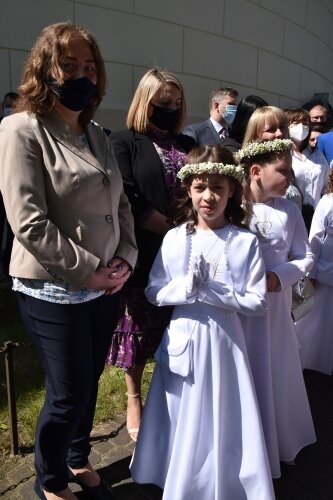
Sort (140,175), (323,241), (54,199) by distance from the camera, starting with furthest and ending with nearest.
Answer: (323,241), (140,175), (54,199)

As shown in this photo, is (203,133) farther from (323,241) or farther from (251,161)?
(251,161)

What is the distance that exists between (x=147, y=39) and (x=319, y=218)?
4477mm

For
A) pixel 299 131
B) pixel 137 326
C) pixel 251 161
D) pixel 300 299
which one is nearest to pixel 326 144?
pixel 299 131

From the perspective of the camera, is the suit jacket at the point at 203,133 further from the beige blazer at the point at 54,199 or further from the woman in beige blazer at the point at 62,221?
the beige blazer at the point at 54,199

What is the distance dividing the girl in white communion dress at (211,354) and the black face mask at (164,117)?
441mm

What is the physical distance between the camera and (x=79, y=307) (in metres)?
1.76

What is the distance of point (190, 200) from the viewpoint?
2199 millimetres

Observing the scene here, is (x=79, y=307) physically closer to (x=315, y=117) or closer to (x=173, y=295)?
Result: (x=173, y=295)

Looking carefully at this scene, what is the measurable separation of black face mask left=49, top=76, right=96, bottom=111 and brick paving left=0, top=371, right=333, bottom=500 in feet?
5.97

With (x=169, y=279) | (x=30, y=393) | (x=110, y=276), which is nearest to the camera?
(x=110, y=276)

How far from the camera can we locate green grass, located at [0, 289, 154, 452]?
2.70 metres

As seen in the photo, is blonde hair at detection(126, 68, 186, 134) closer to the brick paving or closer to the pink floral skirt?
the pink floral skirt

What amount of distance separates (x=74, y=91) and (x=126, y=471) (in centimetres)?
192

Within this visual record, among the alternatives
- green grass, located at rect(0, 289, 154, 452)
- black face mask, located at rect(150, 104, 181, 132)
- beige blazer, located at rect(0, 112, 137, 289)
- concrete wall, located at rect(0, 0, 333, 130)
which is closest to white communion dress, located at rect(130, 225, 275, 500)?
beige blazer, located at rect(0, 112, 137, 289)
